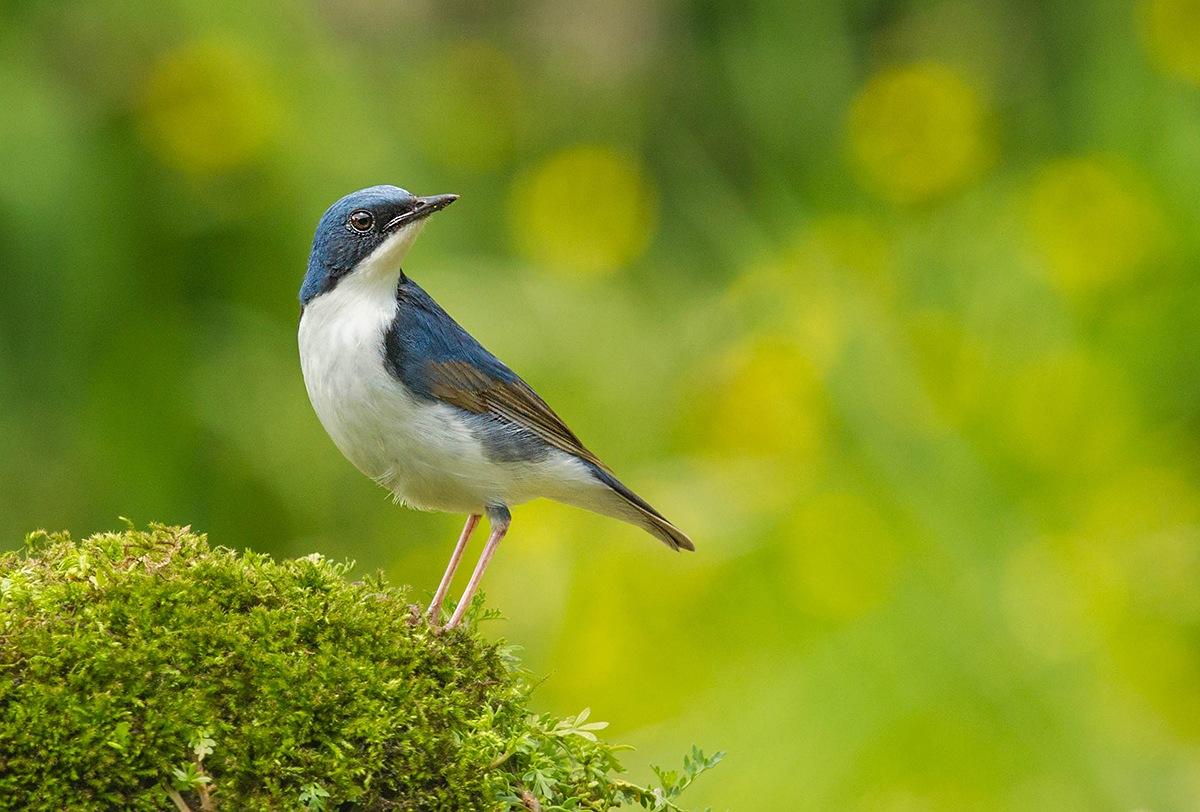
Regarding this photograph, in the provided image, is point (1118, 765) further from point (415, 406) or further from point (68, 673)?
point (68, 673)

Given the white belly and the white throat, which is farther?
the white throat

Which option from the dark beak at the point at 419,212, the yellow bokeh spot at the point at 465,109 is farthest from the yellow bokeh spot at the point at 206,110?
the dark beak at the point at 419,212

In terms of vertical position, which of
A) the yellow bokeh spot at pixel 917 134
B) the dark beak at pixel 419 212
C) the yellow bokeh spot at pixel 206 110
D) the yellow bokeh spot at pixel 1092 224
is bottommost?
the dark beak at pixel 419 212

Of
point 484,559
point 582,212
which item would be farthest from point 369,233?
point 582,212

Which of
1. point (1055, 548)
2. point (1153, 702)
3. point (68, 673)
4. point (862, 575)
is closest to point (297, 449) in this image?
point (862, 575)

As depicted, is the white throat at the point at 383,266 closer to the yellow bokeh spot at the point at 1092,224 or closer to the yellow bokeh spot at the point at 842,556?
the yellow bokeh spot at the point at 842,556

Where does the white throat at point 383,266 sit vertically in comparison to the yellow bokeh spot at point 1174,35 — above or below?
below

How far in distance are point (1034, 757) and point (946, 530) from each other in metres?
0.99

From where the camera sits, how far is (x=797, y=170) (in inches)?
350

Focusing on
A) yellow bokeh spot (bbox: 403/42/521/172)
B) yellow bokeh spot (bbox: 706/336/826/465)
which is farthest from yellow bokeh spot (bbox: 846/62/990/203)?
yellow bokeh spot (bbox: 403/42/521/172)

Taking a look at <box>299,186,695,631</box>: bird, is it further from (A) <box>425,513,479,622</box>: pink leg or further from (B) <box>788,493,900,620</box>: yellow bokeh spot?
(B) <box>788,493,900,620</box>: yellow bokeh spot

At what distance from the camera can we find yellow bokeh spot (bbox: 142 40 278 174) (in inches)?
333

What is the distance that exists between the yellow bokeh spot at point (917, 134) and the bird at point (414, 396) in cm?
454

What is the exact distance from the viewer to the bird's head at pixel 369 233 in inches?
164
